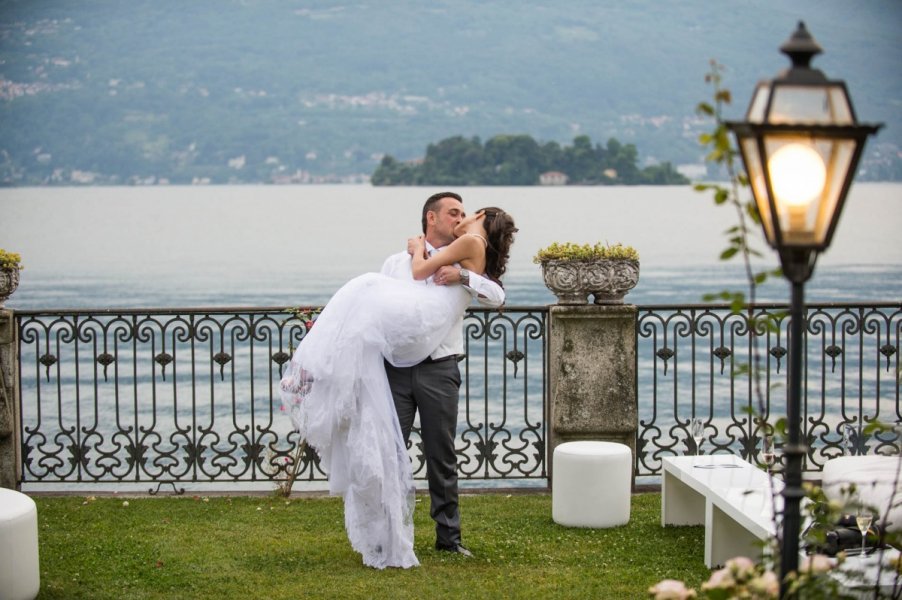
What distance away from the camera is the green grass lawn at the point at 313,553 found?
593 cm

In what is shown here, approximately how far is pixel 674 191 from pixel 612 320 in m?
Answer: 138

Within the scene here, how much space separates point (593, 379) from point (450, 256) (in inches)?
99.6

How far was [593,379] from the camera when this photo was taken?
8281 mm

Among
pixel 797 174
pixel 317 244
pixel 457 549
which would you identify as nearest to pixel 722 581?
pixel 797 174

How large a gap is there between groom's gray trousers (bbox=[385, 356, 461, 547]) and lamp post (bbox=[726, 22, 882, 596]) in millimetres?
3353

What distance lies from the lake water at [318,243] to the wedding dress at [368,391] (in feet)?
88.1

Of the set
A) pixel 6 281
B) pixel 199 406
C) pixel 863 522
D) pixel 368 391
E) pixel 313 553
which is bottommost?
pixel 199 406

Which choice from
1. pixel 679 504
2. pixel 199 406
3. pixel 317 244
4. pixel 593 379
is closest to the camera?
pixel 679 504

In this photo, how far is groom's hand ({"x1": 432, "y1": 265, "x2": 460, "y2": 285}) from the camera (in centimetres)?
605

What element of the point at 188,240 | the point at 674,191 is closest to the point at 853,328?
the point at 188,240

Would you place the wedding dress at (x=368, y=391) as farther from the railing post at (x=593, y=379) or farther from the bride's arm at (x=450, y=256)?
the railing post at (x=593, y=379)

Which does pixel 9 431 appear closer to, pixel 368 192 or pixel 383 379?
pixel 383 379

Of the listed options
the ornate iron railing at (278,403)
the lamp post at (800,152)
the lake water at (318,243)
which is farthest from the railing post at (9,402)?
the lake water at (318,243)

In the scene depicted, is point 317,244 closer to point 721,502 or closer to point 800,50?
point 721,502
